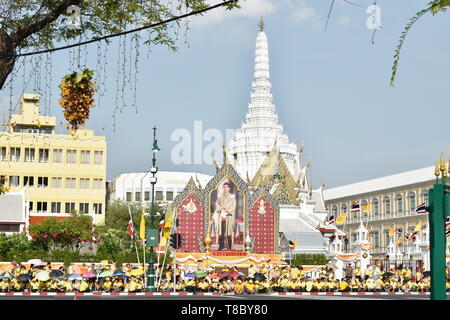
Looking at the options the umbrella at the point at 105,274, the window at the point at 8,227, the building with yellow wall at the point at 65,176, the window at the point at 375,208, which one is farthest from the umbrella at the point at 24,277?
the window at the point at 375,208

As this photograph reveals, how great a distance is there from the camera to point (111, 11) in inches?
239

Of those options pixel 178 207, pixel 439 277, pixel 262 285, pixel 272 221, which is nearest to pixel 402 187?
pixel 272 221

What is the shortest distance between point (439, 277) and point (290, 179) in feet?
201

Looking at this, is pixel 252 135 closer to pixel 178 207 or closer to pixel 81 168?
pixel 81 168

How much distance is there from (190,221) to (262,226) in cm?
610

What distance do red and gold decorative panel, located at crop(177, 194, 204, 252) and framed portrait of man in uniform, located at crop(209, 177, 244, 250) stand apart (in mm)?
1095

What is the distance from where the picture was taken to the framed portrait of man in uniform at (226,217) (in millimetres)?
52281

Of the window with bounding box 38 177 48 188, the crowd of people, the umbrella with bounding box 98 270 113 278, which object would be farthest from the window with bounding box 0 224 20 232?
the umbrella with bounding box 98 270 113 278

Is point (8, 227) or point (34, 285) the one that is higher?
point (8, 227)

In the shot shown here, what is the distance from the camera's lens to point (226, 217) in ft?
172

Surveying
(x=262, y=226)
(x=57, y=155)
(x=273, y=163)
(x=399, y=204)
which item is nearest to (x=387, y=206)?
(x=399, y=204)

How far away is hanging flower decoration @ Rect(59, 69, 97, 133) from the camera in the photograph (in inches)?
241

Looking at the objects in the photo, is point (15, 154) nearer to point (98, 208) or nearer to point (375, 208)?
point (98, 208)
